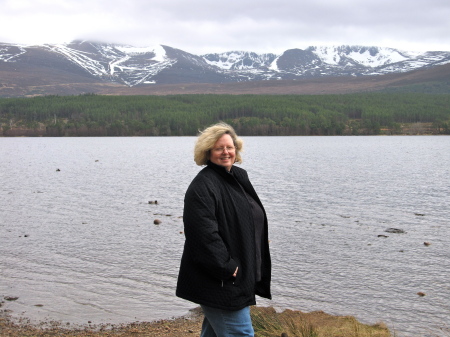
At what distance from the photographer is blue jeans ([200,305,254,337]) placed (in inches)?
239

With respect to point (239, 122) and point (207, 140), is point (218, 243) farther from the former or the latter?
point (239, 122)

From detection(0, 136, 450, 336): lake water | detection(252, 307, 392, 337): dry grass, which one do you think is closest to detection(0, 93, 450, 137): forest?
detection(0, 136, 450, 336): lake water

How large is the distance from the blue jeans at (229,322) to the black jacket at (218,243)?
0.12 meters

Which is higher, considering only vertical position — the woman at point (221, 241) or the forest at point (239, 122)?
the forest at point (239, 122)

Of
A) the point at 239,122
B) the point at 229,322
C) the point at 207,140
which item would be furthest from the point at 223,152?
the point at 239,122

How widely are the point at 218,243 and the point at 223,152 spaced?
1.05 m

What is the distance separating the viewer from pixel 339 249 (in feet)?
64.6

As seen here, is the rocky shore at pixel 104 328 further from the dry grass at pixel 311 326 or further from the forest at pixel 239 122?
the forest at pixel 239 122

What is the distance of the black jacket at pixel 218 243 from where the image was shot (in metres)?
5.84

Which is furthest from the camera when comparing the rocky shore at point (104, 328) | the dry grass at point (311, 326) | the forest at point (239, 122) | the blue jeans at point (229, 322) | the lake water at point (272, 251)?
the forest at point (239, 122)

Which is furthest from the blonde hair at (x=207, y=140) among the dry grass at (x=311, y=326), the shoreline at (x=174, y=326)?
the shoreline at (x=174, y=326)

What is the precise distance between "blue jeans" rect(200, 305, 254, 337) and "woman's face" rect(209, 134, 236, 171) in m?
1.54

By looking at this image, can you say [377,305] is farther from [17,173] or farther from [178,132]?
[178,132]

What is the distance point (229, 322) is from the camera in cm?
607
